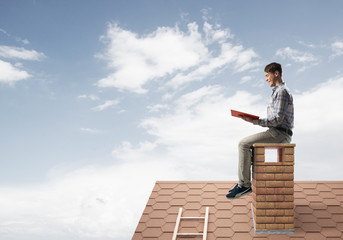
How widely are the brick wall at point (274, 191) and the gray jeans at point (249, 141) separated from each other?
0.34ft

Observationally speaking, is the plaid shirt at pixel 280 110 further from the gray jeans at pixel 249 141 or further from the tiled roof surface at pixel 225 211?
the tiled roof surface at pixel 225 211

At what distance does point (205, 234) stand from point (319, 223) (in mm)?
2026

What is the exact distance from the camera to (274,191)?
5969 millimetres

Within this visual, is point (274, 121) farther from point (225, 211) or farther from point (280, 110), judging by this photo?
point (225, 211)

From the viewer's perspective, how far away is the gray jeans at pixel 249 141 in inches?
237

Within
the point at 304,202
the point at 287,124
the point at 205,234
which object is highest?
the point at 287,124

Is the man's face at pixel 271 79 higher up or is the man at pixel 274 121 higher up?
the man's face at pixel 271 79

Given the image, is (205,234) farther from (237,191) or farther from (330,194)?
(330,194)

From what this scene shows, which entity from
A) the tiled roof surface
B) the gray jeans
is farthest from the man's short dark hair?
the tiled roof surface

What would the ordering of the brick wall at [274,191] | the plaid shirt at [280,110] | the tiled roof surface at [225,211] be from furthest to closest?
the tiled roof surface at [225,211] < the brick wall at [274,191] < the plaid shirt at [280,110]

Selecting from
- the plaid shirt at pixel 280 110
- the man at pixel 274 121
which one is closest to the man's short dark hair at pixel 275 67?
the man at pixel 274 121

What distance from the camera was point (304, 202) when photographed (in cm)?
696

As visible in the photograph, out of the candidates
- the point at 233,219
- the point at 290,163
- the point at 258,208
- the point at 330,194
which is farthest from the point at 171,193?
the point at 330,194

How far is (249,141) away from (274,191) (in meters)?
0.91
